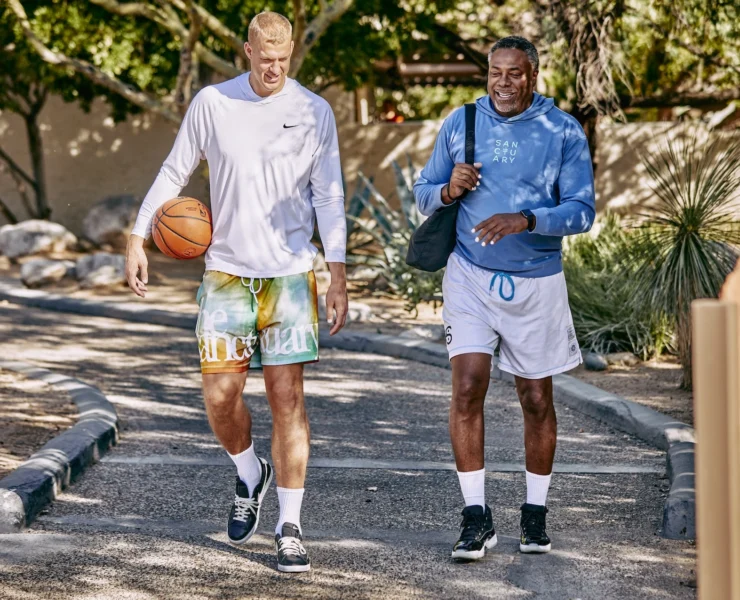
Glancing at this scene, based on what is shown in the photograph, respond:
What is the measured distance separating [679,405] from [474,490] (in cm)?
347

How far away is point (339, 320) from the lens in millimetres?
4680

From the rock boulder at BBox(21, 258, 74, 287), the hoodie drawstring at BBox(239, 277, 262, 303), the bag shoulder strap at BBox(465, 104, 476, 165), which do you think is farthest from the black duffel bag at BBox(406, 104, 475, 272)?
the rock boulder at BBox(21, 258, 74, 287)

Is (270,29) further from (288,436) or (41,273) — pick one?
(41,273)

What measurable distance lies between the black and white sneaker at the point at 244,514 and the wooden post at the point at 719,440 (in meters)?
2.98

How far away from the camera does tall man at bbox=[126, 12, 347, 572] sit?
15.1 feet

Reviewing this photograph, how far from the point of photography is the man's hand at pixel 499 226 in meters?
4.46

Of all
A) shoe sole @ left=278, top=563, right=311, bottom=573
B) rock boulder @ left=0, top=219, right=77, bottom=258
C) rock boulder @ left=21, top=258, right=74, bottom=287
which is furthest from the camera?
rock boulder @ left=0, top=219, right=77, bottom=258

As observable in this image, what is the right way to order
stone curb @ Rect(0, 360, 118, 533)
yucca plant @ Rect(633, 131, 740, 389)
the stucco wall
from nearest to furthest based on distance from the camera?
stone curb @ Rect(0, 360, 118, 533), yucca plant @ Rect(633, 131, 740, 389), the stucco wall

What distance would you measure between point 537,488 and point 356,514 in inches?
37.7

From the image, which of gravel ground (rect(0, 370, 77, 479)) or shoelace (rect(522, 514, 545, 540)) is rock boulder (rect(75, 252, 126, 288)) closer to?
gravel ground (rect(0, 370, 77, 479))

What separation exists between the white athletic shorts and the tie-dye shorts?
60 centimetres

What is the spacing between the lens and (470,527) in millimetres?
4605

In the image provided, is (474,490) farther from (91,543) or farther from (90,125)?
(90,125)

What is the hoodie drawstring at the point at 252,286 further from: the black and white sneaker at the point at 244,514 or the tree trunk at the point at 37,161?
the tree trunk at the point at 37,161
